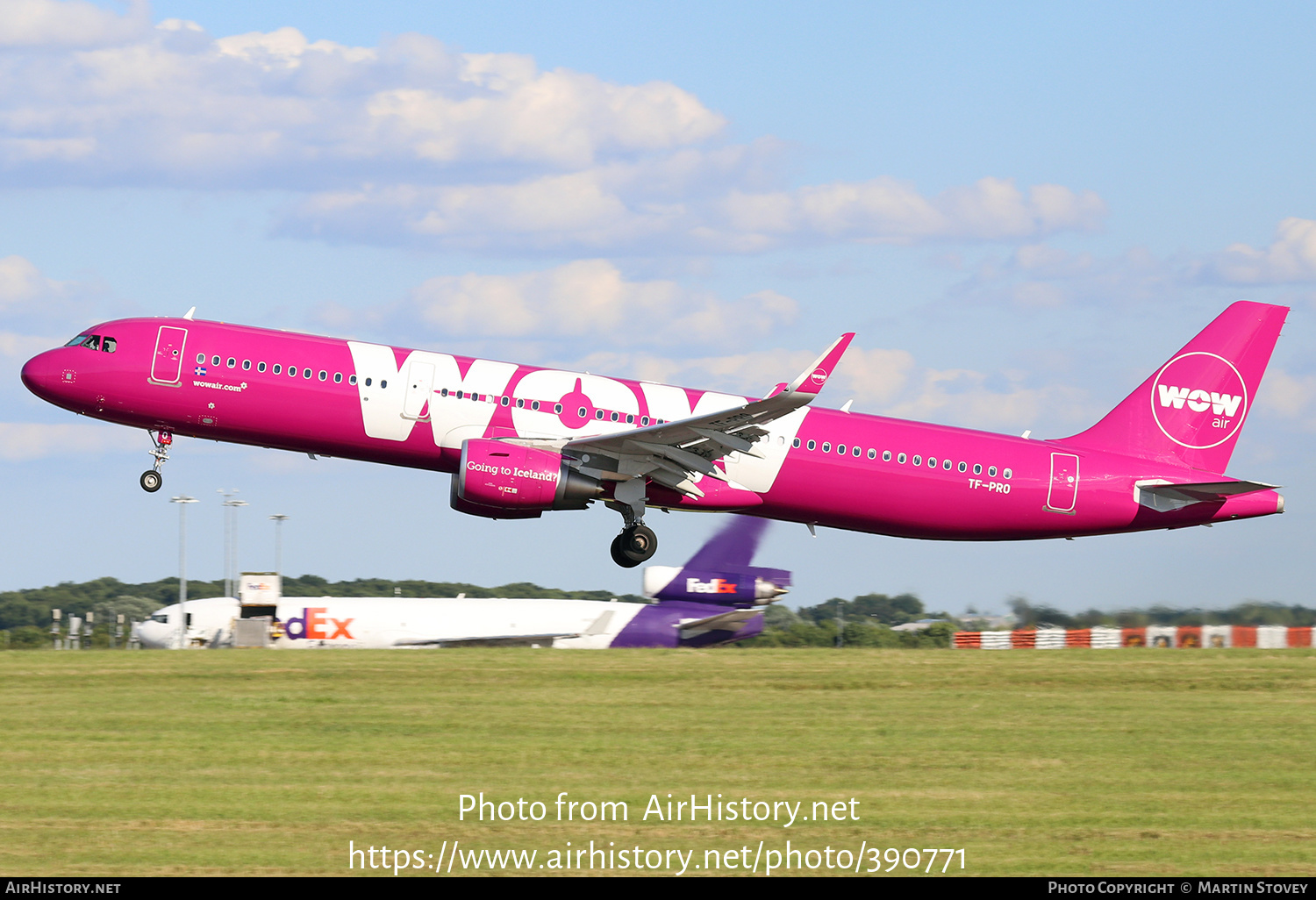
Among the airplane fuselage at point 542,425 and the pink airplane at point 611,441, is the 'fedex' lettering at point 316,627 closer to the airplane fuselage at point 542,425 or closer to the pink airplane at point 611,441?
the pink airplane at point 611,441

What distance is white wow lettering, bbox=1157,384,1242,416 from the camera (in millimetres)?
32062

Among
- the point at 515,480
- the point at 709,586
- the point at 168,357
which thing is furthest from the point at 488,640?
the point at 168,357

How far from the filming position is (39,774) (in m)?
17.5

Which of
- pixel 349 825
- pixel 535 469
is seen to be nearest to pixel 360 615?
pixel 535 469

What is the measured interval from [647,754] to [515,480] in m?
9.64

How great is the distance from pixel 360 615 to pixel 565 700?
27.2 metres

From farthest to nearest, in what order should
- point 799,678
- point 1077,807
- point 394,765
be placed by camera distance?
1. point 799,678
2. point 394,765
3. point 1077,807

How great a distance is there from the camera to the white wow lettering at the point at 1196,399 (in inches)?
1262

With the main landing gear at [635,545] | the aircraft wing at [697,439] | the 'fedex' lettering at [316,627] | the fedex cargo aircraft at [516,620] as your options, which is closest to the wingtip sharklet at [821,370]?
the aircraft wing at [697,439]

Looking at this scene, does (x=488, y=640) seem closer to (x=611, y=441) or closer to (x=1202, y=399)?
(x=611, y=441)

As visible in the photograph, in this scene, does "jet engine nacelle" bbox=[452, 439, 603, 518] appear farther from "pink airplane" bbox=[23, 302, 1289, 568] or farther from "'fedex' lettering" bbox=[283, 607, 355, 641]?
"'fedex' lettering" bbox=[283, 607, 355, 641]

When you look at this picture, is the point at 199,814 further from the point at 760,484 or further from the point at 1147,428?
the point at 1147,428
